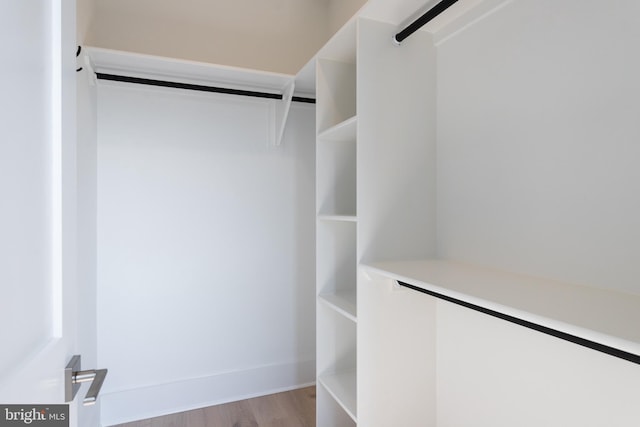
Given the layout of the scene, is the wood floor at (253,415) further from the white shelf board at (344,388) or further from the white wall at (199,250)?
the white shelf board at (344,388)

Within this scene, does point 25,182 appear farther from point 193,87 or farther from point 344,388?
point 193,87

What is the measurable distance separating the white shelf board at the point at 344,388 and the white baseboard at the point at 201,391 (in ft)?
2.84

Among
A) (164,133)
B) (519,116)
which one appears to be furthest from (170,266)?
(519,116)

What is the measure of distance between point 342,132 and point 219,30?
1393 mm

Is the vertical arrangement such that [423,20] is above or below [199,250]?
above

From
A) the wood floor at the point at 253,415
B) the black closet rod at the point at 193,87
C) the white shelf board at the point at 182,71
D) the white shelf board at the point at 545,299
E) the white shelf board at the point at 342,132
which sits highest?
the white shelf board at the point at 182,71

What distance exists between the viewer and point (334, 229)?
6.01 feet

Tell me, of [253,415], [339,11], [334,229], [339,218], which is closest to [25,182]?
[339,218]

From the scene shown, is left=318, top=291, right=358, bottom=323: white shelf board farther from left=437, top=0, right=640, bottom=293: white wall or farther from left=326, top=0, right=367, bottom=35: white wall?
left=326, top=0, right=367, bottom=35: white wall

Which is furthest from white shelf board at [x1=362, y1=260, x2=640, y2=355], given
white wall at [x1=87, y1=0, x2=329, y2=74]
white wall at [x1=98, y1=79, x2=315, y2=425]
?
white wall at [x1=87, y1=0, x2=329, y2=74]

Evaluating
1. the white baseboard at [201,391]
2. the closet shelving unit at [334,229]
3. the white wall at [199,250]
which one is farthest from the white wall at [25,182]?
the white baseboard at [201,391]

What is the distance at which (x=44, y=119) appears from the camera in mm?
656

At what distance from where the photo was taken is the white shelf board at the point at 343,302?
1.48m

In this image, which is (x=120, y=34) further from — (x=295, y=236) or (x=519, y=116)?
(x=519, y=116)
